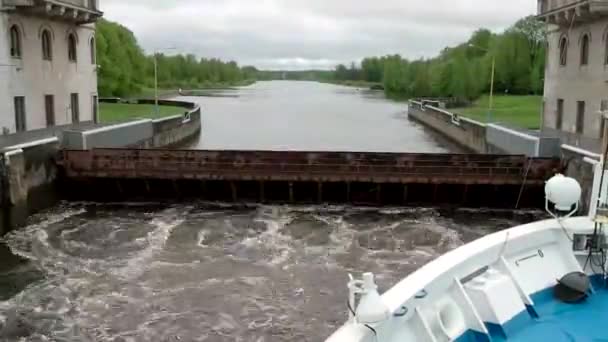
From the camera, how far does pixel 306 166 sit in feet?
66.0

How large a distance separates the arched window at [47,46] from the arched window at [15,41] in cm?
221

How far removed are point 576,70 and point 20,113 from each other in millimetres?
22889

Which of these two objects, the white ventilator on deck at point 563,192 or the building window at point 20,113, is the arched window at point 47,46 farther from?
the white ventilator on deck at point 563,192

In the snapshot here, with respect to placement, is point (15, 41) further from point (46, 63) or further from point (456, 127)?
point (456, 127)

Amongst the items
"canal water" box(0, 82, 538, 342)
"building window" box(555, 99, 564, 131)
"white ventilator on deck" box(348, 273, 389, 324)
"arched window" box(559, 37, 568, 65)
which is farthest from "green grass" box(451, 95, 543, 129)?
"white ventilator on deck" box(348, 273, 389, 324)

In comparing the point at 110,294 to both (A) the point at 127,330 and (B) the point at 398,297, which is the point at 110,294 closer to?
(A) the point at 127,330

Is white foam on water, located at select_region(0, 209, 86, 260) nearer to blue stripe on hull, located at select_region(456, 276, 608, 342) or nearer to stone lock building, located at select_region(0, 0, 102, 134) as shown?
stone lock building, located at select_region(0, 0, 102, 134)

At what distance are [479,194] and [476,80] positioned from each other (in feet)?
190

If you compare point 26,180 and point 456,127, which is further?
point 456,127

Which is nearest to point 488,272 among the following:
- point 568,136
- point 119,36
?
point 568,136

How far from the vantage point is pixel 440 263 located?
16.3ft

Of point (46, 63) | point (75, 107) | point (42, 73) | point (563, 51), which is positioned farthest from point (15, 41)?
point (563, 51)

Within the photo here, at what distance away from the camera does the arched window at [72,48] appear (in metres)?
29.0

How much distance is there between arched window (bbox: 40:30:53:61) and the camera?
26.2 meters
